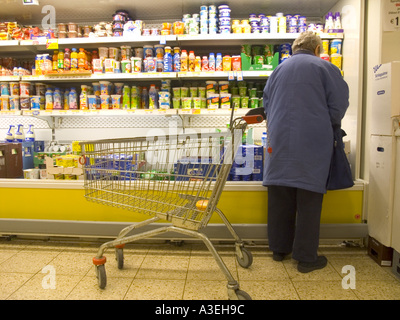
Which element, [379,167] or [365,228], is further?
[365,228]

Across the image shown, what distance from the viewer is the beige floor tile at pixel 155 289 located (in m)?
1.89

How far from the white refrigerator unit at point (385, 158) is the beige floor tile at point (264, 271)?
2.44 feet

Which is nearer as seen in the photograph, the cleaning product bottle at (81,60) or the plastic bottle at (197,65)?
the plastic bottle at (197,65)

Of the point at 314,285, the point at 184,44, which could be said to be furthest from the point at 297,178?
the point at 184,44

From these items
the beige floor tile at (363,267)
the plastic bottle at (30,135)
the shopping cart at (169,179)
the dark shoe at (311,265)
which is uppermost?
the plastic bottle at (30,135)

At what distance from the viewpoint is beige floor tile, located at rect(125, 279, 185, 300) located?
1.89 meters

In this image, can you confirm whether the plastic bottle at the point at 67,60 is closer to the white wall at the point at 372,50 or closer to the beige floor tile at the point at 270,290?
the beige floor tile at the point at 270,290

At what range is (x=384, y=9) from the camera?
2432 mm

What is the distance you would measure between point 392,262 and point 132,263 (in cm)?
185

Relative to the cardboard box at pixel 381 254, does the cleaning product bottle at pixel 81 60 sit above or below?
above

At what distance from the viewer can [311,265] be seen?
221 cm

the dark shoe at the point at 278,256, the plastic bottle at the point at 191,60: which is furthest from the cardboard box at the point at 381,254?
the plastic bottle at the point at 191,60

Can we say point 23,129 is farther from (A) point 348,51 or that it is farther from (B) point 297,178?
(A) point 348,51

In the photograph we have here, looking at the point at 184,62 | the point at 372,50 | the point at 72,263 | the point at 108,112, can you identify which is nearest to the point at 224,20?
the point at 184,62
